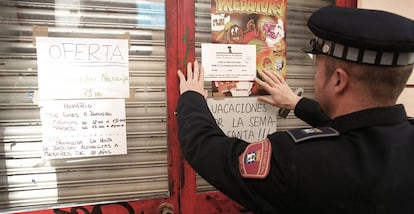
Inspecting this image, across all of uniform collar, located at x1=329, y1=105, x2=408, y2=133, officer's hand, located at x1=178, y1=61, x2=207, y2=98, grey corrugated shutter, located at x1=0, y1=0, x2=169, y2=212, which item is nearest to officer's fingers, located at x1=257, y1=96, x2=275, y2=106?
officer's hand, located at x1=178, y1=61, x2=207, y2=98

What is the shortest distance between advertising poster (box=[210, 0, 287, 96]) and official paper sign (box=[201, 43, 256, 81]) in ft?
0.06

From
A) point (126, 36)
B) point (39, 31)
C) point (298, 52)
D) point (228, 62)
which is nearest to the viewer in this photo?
point (39, 31)

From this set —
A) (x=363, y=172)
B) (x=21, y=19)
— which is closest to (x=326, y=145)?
(x=363, y=172)

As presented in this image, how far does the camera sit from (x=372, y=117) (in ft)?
3.07

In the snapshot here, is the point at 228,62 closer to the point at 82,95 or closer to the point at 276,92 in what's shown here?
the point at 276,92

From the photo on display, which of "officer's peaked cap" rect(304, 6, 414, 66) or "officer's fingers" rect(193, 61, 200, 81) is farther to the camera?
"officer's fingers" rect(193, 61, 200, 81)

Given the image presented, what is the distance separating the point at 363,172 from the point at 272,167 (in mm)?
241

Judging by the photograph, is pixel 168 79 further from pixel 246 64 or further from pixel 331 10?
pixel 331 10

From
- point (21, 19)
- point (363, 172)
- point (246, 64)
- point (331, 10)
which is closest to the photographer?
point (363, 172)

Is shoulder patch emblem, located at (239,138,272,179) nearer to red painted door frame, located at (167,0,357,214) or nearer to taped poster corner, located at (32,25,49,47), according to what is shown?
red painted door frame, located at (167,0,357,214)

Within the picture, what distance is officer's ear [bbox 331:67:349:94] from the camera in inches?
37.3

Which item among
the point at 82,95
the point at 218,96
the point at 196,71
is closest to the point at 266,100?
the point at 218,96

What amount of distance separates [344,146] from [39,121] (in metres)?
1.09

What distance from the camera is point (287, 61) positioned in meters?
1.58
